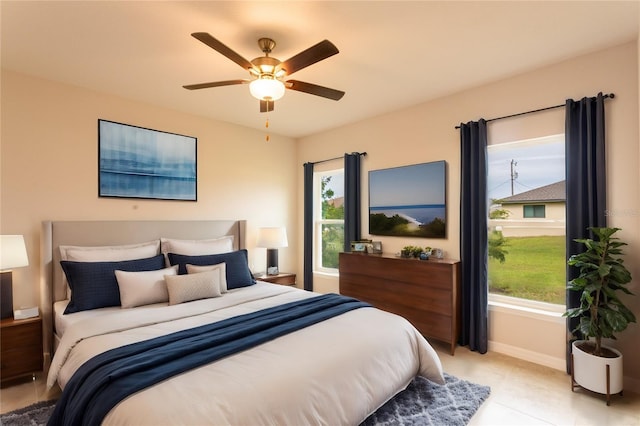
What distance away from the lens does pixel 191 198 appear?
3947 millimetres

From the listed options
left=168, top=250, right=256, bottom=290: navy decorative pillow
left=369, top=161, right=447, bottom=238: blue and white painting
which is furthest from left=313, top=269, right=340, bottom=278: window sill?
left=168, top=250, right=256, bottom=290: navy decorative pillow

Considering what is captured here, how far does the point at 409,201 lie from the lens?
380 cm

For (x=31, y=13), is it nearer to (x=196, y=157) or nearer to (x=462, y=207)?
(x=196, y=157)

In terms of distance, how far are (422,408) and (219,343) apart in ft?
4.75

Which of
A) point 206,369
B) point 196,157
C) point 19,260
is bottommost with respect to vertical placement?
point 206,369

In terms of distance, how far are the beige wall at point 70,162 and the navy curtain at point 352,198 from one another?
1.49 m

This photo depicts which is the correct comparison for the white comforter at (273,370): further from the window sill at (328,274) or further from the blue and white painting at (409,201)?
the window sill at (328,274)

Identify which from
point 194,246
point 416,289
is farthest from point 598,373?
point 194,246

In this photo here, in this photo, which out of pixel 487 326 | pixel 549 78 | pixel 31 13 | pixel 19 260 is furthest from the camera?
pixel 487 326

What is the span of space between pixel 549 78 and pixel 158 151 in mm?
3991

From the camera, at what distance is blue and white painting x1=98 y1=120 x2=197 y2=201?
3.33m

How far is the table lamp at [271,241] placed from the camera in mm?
4287

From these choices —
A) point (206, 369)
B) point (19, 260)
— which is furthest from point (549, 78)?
point (19, 260)

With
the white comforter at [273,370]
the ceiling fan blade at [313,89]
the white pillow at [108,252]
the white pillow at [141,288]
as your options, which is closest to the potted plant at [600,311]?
the white comforter at [273,370]
